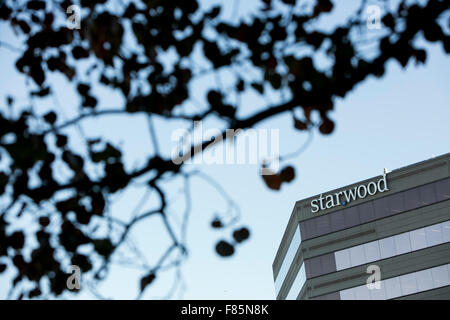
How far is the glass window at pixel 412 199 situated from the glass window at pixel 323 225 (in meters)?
7.43

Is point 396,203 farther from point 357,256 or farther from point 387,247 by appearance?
point 357,256

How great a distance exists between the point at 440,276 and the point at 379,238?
21.4 feet

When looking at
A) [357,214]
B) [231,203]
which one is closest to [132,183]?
[231,203]

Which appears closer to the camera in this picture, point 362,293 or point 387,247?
point 362,293

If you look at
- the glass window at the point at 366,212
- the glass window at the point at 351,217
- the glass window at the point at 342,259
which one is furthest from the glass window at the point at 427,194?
the glass window at the point at 342,259

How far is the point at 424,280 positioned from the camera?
5184 cm

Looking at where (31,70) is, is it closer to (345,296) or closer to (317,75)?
(317,75)

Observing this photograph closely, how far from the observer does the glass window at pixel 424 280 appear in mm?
51500

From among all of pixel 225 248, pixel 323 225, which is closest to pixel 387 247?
pixel 323 225

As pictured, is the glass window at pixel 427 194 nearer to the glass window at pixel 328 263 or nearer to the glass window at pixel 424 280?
the glass window at pixel 424 280

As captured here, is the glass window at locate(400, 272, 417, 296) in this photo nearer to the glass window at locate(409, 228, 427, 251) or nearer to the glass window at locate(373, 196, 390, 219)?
the glass window at locate(409, 228, 427, 251)

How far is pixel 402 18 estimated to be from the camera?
5410 mm

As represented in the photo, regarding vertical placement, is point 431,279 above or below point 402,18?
above

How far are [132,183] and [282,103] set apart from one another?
129cm
